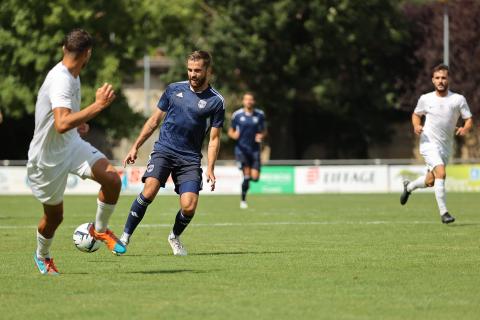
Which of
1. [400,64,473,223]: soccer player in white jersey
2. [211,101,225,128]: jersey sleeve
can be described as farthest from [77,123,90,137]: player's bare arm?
[400,64,473,223]: soccer player in white jersey

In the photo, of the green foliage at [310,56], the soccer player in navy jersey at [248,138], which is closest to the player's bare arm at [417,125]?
the soccer player in navy jersey at [248,138]

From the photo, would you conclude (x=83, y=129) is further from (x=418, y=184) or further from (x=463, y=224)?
(x=418, y=184)

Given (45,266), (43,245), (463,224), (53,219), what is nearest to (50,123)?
(53,219)

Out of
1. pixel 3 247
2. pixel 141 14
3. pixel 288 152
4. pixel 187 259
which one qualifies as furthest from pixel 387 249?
pixel 288 152

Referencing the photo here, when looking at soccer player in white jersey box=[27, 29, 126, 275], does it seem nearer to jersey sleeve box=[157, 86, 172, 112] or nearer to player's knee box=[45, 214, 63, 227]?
player's knee box=[45, 214, 63, 227]

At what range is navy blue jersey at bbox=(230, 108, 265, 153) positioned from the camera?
25641 mm

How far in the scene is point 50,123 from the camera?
9.77m

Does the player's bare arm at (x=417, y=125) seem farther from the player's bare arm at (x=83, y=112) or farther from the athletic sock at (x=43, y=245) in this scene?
the player's bare arm at (x=83, y=112)

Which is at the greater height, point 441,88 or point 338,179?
point 441,88

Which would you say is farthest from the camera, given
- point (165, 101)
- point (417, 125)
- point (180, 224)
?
point (417, 125)

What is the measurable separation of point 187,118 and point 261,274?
2.95m

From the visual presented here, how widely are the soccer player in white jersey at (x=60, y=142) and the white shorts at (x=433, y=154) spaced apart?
823 cm

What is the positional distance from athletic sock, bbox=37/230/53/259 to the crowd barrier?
2752cm

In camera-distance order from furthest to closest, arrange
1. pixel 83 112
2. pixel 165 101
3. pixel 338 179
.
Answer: pixel 338 179, pixel 165 101, pixel 83 112
